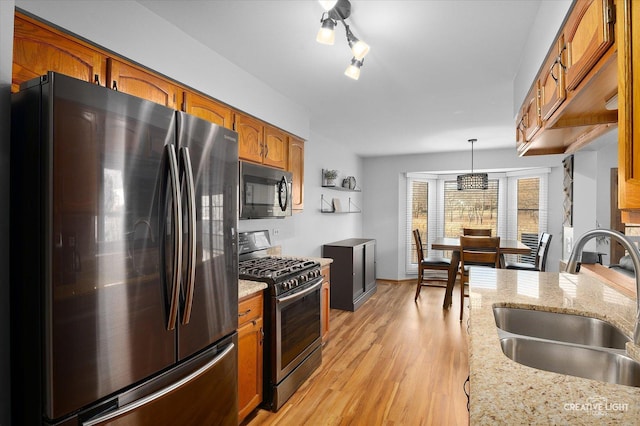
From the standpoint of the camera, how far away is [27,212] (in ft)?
3.47

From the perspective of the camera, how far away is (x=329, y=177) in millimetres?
4801

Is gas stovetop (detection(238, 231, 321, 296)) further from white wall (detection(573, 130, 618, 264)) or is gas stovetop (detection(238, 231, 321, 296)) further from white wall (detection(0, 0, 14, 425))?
white wall (detection(573, 130, 618, 264))

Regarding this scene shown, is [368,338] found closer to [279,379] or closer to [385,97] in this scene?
[279,379]

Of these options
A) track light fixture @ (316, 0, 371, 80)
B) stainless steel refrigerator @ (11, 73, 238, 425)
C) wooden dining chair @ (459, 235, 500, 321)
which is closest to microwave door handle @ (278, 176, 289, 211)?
track light fixture @ (316, 0, 371, 80)

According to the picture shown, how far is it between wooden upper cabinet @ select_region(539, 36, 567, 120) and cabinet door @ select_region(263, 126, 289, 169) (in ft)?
6.52

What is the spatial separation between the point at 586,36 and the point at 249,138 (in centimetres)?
213

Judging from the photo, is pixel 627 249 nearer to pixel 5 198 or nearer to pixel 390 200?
pixel 5 198

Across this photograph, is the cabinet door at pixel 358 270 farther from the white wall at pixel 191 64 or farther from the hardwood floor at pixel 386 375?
the white wall at pixel 191 64

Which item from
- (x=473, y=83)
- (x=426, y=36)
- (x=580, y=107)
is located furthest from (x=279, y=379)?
(x=473, y=83)

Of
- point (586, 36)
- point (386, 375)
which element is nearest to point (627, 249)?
point (586, 36)

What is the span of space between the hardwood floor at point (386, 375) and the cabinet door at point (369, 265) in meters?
0.80

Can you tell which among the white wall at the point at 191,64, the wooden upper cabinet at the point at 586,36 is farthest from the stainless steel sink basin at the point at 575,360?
the white wall at the point at 191,64

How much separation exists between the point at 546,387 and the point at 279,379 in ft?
5.94

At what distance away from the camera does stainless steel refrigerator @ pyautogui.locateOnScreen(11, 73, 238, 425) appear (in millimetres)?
1021
